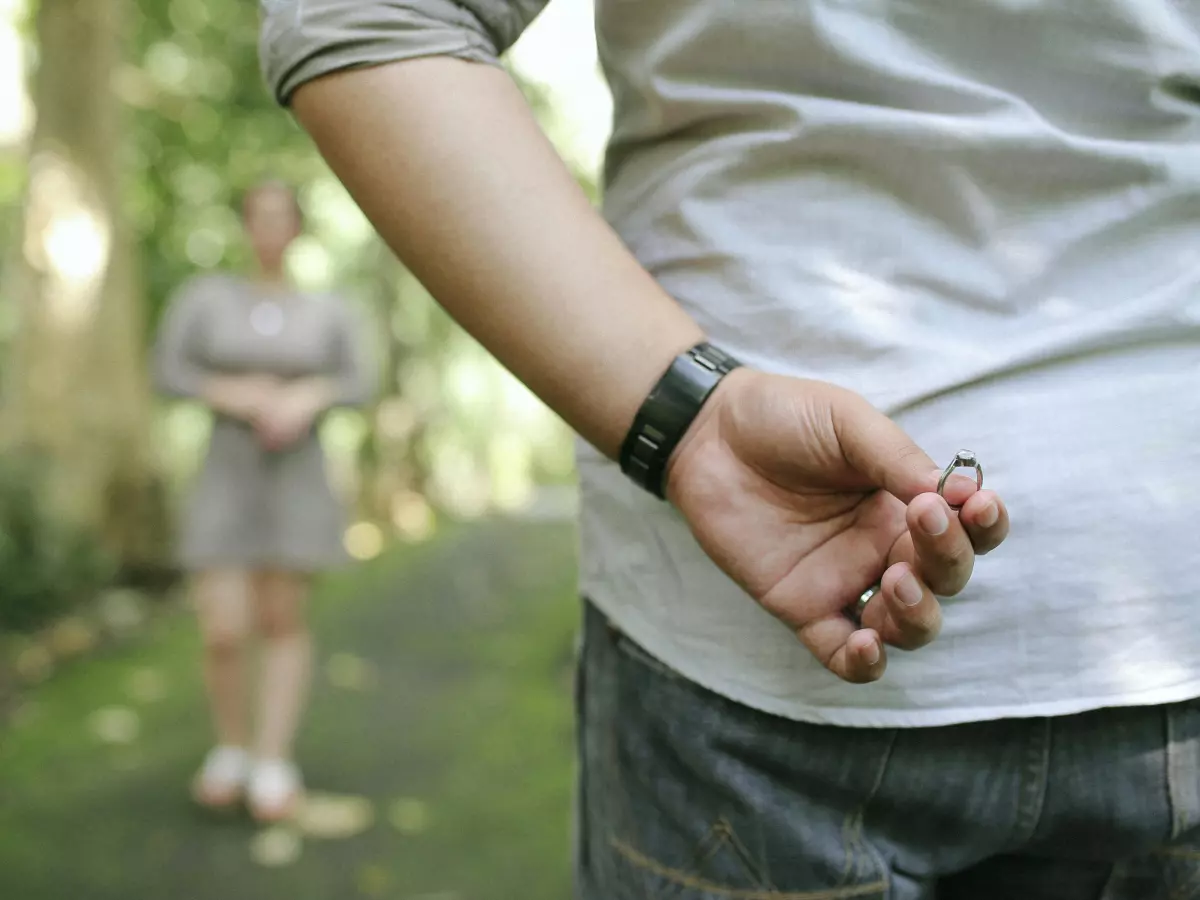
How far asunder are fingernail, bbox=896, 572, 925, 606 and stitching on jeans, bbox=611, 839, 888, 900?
26cm

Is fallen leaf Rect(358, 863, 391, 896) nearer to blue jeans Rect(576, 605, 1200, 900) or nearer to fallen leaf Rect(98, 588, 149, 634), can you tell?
blue jeans Rect(576, 605, 1200, 900)

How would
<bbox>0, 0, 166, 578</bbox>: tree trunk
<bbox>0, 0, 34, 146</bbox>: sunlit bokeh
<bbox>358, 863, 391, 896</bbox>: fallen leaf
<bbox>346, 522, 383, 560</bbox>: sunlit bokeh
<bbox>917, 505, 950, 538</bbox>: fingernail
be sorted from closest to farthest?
<bbox>917, 505, 950, 538</bbox>: fingernail < <bbox>358, 863, 391, 896</bbox>: fallen leaf < <bbox>0, 0, 166, 578</bbox>: tree trunk < <bbox>0, 0, 34, 146</bbox>: sunlit bokeh < <bbox>346, 522, 383, 560</bbox>: sunlit bokeh

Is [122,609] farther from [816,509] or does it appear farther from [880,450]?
[880,450]

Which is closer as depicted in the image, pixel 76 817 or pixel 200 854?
pixel 200 854

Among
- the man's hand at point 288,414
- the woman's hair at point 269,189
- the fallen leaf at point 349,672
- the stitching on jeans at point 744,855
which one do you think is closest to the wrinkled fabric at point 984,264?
the stitching on jeans at point 744,855

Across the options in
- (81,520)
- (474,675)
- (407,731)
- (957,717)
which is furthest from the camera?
(81,520)

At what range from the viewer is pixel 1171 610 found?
2.97ft

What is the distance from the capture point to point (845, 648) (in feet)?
2.78

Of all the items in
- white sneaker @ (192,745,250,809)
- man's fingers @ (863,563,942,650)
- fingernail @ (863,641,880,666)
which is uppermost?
man's fingers @ (863,563,942,650)

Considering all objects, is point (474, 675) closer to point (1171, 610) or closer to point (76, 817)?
point (76, 817)

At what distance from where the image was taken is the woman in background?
442 centimetres

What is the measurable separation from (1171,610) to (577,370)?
48cm

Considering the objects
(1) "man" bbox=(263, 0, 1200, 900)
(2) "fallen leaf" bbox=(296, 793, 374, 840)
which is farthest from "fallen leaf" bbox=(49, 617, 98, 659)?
(1) "man" bbox=(263, 0, 1200, 900)

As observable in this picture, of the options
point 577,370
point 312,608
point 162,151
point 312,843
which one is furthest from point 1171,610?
point 162,151
